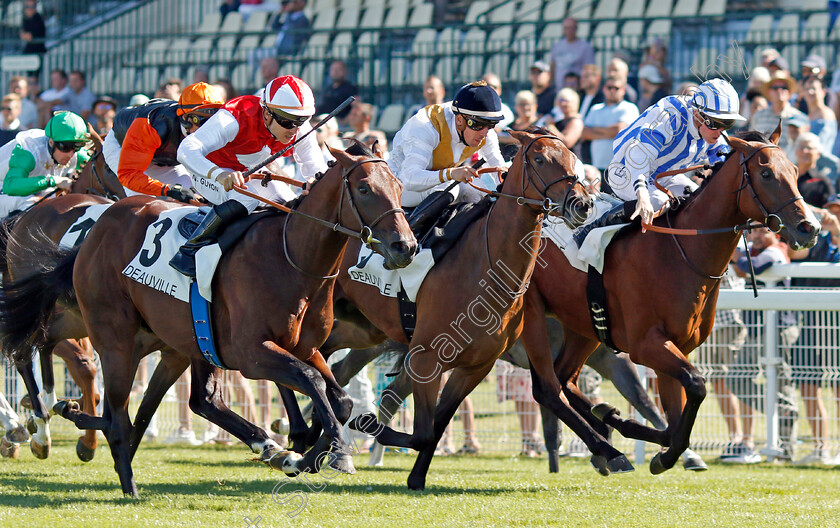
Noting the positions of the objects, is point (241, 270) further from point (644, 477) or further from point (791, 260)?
point (791, 260)

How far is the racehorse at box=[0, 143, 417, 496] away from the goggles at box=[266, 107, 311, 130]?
452 mm

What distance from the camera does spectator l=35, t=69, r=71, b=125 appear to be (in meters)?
14.5

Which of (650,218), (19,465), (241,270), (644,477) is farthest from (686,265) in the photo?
(19,465)

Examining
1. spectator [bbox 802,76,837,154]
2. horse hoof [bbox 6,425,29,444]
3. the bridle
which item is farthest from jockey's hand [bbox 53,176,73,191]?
spectator [bbox 802,76,837,154]

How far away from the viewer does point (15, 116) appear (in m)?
11.5

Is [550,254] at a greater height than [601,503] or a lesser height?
greater

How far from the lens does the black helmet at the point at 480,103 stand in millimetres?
6336

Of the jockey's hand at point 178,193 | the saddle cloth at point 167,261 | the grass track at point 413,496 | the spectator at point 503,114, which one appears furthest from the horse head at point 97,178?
the spectator at point 503,114

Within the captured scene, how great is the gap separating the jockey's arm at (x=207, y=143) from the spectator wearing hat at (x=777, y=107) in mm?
5301

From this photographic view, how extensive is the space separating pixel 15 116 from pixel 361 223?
7.22m

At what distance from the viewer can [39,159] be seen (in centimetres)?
818

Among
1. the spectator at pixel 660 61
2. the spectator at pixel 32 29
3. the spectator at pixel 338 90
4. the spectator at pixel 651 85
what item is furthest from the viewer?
the spectator at pixel 32 29

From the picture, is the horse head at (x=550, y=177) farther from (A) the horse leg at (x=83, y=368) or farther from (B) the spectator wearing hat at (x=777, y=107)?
(B) the spectator wearing hat at (x=777, y=107)

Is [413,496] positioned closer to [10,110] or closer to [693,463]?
[693,463]
